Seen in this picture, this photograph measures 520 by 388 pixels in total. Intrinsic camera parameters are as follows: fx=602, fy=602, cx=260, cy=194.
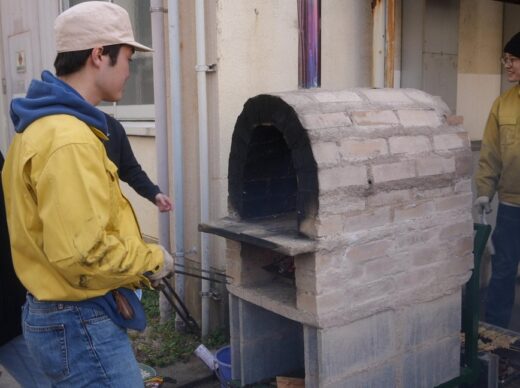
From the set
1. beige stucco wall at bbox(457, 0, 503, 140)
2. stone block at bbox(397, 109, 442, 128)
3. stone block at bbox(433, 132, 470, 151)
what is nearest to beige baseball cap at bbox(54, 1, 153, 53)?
stone block at bbox(397, 109, 442, 128)

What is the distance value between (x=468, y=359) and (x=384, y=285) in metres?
0.93

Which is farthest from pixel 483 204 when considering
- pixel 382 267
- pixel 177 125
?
pixel 177 125

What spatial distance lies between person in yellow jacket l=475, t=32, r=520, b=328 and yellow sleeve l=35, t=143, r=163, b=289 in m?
3.21

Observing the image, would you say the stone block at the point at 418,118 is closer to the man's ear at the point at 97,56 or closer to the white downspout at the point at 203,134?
the white downspout at the point at 203,134

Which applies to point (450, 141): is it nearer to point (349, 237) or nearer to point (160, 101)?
point (349, 237)

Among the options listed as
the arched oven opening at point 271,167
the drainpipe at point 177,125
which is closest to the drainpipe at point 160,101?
the drainpipe at point 177,125

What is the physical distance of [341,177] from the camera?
10.0 feet

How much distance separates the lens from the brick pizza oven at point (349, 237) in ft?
10.0

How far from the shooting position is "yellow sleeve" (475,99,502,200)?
464 cm

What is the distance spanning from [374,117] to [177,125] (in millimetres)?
1942

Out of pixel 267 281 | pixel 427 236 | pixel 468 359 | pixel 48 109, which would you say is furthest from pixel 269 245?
pixel 468 359

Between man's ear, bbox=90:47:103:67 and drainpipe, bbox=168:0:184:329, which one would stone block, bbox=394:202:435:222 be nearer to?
man's ear, bbox=90:47:103:67

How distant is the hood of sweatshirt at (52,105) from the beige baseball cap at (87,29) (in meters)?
0.16

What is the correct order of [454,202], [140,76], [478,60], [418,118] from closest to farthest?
[418,118] < [454,202] < [478,60] < [140,76]
